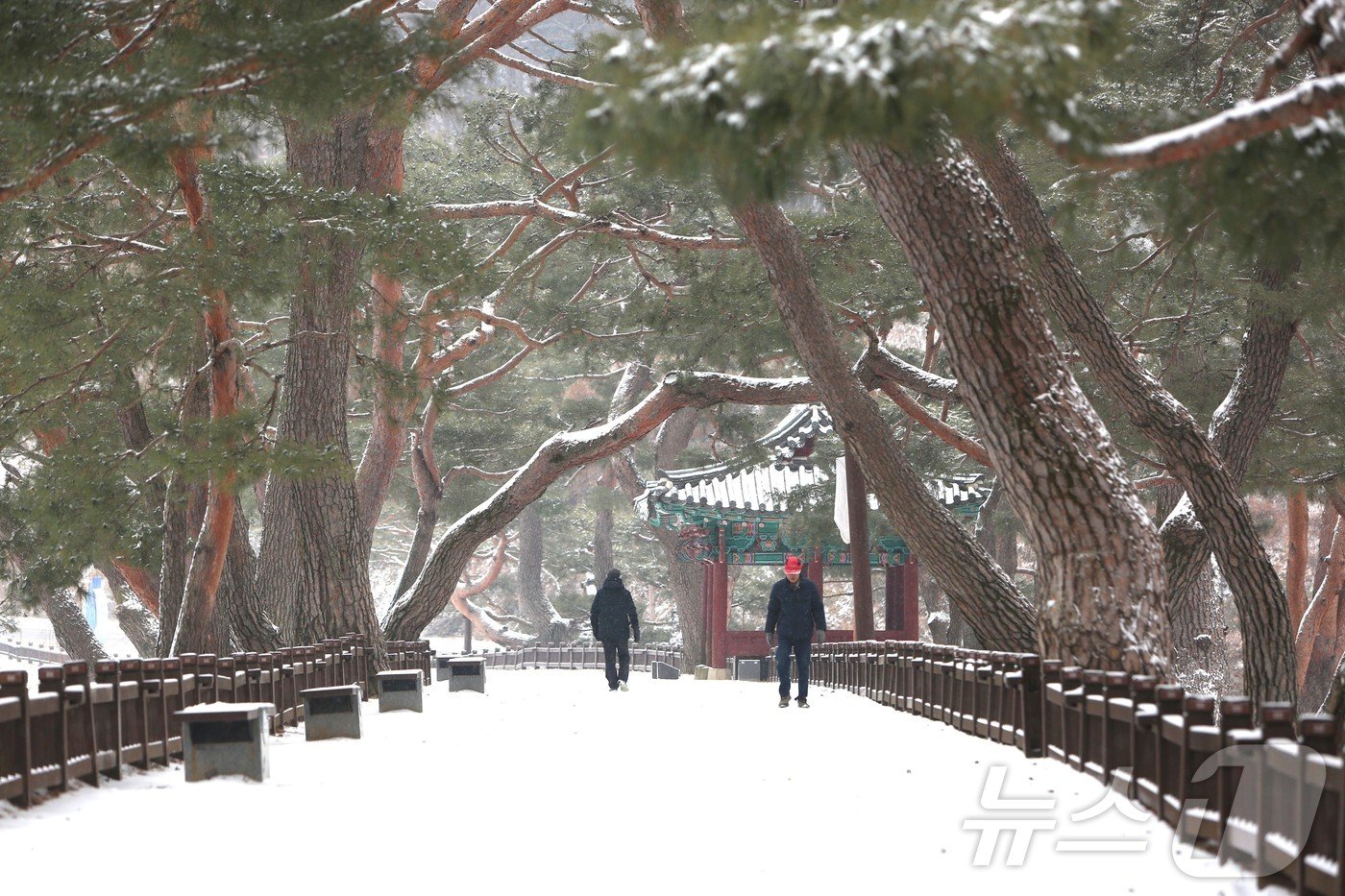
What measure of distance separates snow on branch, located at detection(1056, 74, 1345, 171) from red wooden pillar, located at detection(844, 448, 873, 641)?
12424mm

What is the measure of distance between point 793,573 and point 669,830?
6.36m

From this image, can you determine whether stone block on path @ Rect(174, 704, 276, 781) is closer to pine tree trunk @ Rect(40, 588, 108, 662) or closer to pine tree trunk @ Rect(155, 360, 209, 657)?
pine tree trunk @ Rect(155, 360, 209, 657)

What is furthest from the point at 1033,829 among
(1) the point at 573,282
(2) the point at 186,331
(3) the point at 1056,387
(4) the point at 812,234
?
(1) the point at 573,282

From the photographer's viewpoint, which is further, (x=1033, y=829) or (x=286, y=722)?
(x=286, y=722)

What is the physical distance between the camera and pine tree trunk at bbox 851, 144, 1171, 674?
8.00 metres

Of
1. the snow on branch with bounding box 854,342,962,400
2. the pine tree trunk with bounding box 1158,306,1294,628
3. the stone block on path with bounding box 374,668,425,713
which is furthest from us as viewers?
the snow on branch with bounding box 854,342,962,400

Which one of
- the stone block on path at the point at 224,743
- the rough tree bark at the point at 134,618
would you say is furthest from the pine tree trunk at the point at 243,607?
the rough tree bark at the point at 134,618

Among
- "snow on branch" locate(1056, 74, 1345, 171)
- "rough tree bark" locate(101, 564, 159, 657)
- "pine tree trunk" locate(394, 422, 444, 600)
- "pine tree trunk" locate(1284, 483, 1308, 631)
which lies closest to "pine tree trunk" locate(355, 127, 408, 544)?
"pine tree trunk" locate(394, 422, 444, 600)

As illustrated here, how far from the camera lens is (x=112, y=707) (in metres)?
6.96

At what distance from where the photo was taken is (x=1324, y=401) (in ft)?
47.8

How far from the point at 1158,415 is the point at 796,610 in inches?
129

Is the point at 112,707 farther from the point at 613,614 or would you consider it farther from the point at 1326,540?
the point at 1326,540

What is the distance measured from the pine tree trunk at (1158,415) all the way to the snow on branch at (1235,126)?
7075mm

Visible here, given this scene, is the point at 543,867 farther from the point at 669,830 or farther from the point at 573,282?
the point at 573,282
